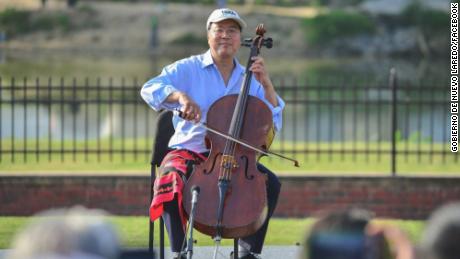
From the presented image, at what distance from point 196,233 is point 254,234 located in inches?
94.2

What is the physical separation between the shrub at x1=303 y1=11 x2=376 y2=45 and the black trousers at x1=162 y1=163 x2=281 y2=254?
176 ft

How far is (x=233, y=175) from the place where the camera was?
6.34m

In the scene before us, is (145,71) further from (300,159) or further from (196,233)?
(196,233)

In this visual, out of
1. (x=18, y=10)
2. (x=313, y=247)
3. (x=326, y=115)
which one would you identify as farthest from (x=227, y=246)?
(x=18, y=10)

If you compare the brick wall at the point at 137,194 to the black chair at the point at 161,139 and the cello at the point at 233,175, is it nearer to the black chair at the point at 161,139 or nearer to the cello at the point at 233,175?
the black chair at the point at 161,139

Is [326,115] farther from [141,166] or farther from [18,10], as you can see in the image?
[18,10]

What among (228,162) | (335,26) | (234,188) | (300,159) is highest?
(228,162)

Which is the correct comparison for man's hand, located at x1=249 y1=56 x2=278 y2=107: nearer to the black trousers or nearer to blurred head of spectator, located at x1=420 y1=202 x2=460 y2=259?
the black trousers

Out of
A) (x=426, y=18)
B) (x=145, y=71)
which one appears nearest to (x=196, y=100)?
(x=145, y=71)

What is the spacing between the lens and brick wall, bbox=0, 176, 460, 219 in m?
11.4

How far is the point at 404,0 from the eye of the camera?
220ft

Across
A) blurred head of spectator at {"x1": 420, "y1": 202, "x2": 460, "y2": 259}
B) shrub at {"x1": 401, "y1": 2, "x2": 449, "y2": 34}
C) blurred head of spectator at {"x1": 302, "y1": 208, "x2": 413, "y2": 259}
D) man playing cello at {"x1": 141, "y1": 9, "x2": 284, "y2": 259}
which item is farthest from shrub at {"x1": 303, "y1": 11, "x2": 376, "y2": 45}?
blurred head of spectator at {"x1": 420, "y1": 202, "x2": 460, "y2": 259}

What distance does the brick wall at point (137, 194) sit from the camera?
37.3 ft

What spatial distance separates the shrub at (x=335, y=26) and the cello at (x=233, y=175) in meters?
54.0
